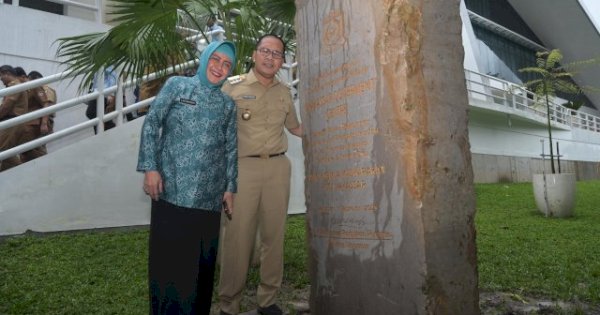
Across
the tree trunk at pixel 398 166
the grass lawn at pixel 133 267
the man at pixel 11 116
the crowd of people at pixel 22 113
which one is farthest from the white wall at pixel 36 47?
the tree trunk at pixel 398 166

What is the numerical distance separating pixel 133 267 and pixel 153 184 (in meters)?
2.52

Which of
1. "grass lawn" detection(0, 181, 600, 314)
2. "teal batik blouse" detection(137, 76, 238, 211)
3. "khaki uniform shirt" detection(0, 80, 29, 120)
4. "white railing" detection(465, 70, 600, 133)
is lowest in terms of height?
"grass lawn" detection(0, 181, 600, 314)

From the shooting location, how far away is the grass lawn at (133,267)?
3.65 metres

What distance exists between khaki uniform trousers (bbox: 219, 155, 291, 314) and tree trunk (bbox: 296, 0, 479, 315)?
47 cm

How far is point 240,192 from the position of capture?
10.5 feet

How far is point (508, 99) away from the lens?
1730cm

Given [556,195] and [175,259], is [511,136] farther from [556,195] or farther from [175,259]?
[175,259]

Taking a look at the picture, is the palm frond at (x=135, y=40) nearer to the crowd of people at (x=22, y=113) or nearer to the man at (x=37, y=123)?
the crowd of people at (x=22, y=113)

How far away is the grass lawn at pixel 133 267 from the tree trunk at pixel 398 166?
1.55m

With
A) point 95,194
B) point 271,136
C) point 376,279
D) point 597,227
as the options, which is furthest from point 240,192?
point 597,227

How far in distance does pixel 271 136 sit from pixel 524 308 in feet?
6.67

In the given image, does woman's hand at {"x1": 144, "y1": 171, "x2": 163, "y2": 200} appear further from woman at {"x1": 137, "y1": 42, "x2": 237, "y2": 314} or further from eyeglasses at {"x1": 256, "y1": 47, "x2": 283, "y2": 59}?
eyeglasses at {"x1": 256, "y1": 47, "x2": 283, "y2": 59}

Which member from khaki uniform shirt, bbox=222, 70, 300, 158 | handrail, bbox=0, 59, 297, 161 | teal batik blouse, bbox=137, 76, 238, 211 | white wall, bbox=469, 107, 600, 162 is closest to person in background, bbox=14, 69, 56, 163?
handrail, bbox=0, 59, 297, 161

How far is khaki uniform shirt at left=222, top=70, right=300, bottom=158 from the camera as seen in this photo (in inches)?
130
